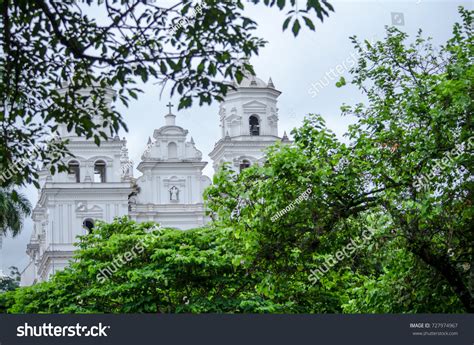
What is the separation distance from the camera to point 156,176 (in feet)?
137

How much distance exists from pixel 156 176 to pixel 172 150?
1.25 metres

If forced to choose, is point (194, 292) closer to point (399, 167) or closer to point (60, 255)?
point (399, 167)

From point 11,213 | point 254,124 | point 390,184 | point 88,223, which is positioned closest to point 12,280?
point 88,223

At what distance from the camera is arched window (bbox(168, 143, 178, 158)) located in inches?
1649

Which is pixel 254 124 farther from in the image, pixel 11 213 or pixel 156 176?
pixel 11 213

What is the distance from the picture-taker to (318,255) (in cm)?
1500

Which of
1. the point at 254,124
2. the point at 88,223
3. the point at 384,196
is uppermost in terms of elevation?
the point at 254,124

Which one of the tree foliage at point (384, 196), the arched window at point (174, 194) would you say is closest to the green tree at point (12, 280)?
the arched window at point (174, 194)

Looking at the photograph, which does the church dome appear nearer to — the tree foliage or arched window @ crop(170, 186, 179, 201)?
arched window @ crop(170, 186, 179, 201)

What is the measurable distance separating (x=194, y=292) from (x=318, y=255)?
26.4ft

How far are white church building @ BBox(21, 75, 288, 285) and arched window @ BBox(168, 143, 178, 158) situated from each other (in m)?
0.04

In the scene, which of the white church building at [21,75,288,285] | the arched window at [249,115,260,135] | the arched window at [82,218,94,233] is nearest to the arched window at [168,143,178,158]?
the white church building at [21,75,288,285]

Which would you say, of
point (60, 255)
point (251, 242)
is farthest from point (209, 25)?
point (60, 255)

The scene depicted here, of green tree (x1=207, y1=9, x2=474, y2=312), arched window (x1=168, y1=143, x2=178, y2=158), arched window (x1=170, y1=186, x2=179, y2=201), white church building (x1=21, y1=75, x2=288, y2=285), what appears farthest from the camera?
arched window (x1=170, y1=186, x2=179, y2=201)
